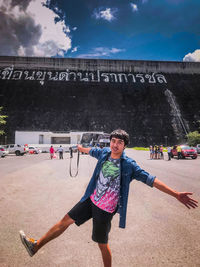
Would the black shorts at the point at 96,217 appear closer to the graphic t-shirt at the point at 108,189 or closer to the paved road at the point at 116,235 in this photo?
the graphic t-shirt at the point at 108,189

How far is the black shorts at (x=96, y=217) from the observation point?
2.40 metres

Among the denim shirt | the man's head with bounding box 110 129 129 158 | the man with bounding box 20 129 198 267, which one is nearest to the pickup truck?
the man with bounding box 20 129 198 267

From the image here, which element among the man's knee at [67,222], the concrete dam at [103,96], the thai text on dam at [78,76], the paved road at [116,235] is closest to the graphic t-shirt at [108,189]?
the man's knee at [67,222]

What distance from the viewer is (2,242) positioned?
3.20m

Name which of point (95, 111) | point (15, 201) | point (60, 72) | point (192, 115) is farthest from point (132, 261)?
point (60, 72)

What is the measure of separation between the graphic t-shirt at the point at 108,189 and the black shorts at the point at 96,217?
69 millimetres

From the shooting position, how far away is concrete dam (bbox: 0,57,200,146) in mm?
52656

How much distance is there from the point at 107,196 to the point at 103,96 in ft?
195

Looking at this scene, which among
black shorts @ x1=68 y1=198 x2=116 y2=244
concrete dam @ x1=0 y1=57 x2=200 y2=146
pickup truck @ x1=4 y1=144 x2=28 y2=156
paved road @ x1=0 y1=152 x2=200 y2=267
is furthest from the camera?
concrete dam @ x1=0 y1=57 x2=200 y2=146

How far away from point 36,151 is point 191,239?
116ft

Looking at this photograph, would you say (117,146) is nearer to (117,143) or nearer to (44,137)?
(117,143)

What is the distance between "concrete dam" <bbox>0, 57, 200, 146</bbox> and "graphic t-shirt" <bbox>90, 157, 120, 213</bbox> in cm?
4783

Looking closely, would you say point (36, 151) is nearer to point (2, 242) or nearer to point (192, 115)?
point (2, 242)

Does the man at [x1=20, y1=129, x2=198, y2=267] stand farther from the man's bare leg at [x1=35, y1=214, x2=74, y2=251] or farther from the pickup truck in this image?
the pickup truck
